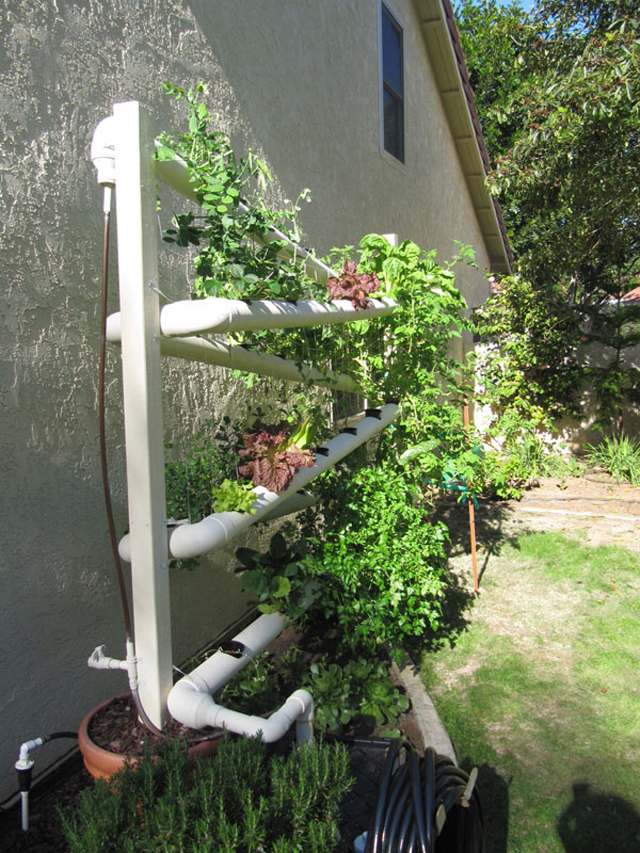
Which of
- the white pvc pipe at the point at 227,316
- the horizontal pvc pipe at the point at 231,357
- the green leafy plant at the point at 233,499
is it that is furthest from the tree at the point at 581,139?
the green leafy plant at the point at 233,499

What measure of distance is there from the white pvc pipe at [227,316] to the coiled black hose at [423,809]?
1576mm

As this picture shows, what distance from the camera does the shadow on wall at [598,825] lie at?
2783 mm

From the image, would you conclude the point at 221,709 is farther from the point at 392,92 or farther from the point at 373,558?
the point at 392,92

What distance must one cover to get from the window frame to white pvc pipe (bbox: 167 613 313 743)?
6.54 metres

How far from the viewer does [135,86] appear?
338 centimetres

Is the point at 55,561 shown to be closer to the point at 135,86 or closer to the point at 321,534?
the point at 321,534

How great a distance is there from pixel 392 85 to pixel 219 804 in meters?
8.48

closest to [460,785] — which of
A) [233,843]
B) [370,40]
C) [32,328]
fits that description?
[233,843]

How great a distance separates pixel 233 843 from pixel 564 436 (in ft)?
33.4

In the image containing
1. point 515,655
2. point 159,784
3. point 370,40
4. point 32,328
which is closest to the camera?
point 159,784

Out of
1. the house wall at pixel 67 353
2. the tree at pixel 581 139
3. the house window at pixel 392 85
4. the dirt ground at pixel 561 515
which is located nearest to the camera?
the house wall at pixel 67 353

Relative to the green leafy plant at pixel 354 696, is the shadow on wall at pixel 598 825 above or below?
below

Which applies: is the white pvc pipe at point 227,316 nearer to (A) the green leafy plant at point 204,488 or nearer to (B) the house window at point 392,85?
(A) the green leafy plant at point 204,488

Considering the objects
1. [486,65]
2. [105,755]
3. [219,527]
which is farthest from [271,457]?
[486,65]
